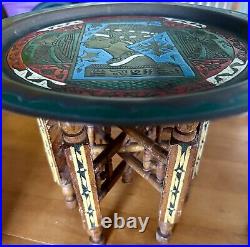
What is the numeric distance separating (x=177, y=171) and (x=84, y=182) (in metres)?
0.26

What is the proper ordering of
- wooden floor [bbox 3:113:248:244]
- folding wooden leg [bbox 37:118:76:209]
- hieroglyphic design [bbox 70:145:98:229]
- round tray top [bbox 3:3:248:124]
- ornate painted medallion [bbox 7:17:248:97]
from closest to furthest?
round tray top [bbox 3:3:248:124]
ornate painted medallion [bbox 7:17:248:97]
hieroglyphic design [bbox 70:145:98:229]
folding wooden leg [bbox 37:118:76:209]
wooden floor [bbox 3:113:248:244]

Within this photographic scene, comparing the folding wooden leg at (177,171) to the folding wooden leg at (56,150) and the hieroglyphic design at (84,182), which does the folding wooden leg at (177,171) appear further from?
the folding wooden leg at (56,150)

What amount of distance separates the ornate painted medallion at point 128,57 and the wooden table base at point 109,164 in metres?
0.11

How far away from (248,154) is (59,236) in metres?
0.94

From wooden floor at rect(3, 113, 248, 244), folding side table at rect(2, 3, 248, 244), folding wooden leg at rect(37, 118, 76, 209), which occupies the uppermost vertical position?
folding side table at rect(2, 3, 248, 244)

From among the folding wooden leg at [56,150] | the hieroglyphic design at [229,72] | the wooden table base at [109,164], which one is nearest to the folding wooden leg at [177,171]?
the wooden table base at [109,164]

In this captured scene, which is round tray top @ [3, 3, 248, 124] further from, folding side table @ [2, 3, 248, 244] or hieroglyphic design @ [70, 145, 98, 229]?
hieroglyphic design @ [70, 145, 98, 229]

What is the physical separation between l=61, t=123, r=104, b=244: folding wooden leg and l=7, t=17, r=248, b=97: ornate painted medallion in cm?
13

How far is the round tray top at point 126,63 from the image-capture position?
0.55 metres

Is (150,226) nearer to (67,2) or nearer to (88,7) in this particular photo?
(88,7)

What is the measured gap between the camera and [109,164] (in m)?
1.13

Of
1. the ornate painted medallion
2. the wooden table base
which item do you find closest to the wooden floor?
the wooden table base

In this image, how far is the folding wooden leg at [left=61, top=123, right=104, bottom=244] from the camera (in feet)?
2.52

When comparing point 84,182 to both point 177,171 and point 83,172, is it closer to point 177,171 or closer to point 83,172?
point 83,172
